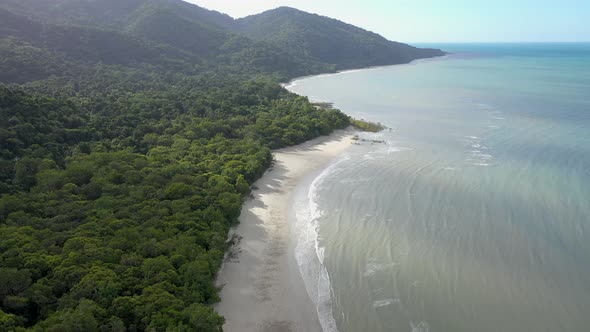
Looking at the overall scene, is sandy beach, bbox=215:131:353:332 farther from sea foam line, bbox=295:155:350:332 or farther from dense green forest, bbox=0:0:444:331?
dense green forest, bbox=0:0:444:331

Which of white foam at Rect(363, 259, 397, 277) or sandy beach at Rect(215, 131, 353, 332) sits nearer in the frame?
sandy beach at Rect(215, 131, 353, 332)

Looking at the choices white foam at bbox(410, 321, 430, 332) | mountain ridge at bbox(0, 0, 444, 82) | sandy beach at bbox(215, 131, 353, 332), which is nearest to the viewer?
white foam at bbox(410, 321, 430, 332)

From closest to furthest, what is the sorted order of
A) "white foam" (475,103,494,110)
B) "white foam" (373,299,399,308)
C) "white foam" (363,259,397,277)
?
"white foam" (373,299,399,308) < "white foam" (363,259,397,277) < "white foam" (475,103,494,110)

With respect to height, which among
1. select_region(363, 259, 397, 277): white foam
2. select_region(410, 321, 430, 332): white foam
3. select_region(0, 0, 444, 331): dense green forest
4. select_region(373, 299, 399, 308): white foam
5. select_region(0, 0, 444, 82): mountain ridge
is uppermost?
select_region(0, 0, 444, 82): mountain ridge

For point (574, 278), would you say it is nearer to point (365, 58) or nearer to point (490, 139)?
point (490, 139)

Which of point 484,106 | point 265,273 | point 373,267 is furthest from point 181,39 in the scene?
point 373,267

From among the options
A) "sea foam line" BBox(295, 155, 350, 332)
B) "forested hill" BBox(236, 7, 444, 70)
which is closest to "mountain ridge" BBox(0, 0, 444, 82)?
"forested hill" BBox(236, 7, 444, 70)

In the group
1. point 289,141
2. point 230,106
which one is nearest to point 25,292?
point 289,141
